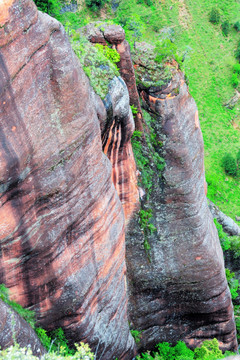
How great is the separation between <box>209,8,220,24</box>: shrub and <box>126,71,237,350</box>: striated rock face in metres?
35.7

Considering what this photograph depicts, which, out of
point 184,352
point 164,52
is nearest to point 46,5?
point 164,52

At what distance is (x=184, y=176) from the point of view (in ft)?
Result: 60.1

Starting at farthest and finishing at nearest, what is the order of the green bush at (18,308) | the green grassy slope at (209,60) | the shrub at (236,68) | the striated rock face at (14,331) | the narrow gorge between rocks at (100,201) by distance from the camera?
the shrub at (236,68) < the green grassy slope at (209,60) < the green bush at (18,308) < the narrow gorge between rocks at (100,201) < the striated rock face at (14,331)

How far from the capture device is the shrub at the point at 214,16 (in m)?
49.2

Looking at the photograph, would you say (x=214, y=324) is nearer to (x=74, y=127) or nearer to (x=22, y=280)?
(x=22, y=280)

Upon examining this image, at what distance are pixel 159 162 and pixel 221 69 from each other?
33.9 meters

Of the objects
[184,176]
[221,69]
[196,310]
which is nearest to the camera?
[184,176]

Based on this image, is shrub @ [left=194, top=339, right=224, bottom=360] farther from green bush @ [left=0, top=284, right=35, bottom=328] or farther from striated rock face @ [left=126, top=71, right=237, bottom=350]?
green bush @ [left=0, top=284, right=35, bottom=328]

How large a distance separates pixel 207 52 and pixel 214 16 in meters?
5.28

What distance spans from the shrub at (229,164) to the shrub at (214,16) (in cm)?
2069

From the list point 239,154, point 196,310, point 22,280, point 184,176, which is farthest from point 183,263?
point 239,154

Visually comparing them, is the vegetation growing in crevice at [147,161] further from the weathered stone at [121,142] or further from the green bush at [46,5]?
the green bush at [46,5]

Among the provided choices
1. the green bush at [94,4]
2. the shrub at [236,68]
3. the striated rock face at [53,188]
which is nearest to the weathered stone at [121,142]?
the striated rock face at [53,188]

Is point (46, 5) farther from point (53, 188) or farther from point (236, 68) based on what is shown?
point (236, 68)
